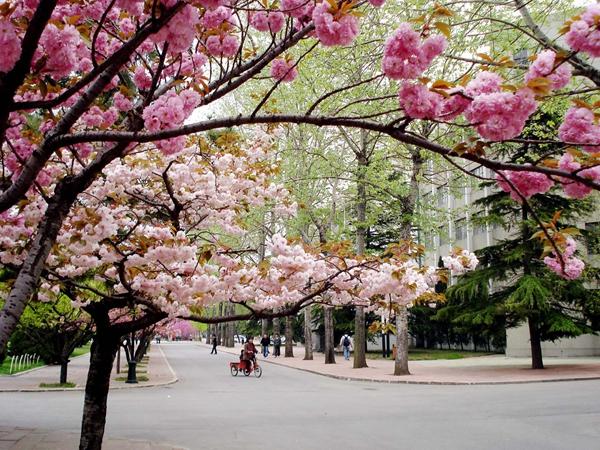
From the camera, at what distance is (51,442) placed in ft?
29.7

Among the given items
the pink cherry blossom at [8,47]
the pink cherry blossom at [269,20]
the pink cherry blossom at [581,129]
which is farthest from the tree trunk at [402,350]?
the pink cherry blossom at [8,47]

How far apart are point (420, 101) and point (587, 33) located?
0.98 metres

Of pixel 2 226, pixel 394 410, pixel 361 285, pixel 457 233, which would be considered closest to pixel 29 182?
pixel 2 226

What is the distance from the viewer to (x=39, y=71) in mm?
3457

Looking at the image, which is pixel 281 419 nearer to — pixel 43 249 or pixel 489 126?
pixel 43 249

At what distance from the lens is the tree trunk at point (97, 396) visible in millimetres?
7461

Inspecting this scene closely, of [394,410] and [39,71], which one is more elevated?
[39,71]

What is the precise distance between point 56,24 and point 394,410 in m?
12.0

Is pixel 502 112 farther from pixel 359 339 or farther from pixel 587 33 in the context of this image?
pixel 359 339

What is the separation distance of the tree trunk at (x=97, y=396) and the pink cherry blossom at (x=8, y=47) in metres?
5.55

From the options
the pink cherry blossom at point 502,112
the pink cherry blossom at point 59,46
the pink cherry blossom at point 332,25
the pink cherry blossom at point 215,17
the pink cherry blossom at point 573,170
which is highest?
the pink cherry blossom at point 215,17

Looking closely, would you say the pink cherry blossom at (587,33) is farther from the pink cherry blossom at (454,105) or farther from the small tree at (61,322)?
the small tree at (61,322)

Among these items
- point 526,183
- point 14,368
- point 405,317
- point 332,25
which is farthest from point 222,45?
point 14,368

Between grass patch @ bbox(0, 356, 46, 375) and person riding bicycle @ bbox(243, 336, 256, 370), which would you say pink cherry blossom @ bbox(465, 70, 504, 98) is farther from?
grass patch @ bbox(0, 356, 46, 375)
